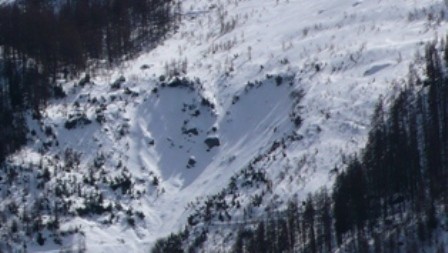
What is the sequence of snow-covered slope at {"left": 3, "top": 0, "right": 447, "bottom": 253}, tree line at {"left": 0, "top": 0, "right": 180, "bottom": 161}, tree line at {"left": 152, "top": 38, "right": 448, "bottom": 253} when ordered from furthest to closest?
tree line at {"left": 0, "top": 0, "right": 180, "bottom": 161}, snow-covered slope at {"left": 3, "top": 0, "right": 447, "bottom": 253}, tree line at {"left": 152, "top": 38, "right": 448, "bottom": 253}

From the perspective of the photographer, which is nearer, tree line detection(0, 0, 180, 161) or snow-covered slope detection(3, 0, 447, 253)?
snow-covered slope detection(3, 0, 447, 253)

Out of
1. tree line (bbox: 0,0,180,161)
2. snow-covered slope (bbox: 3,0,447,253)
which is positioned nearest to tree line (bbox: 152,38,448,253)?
snow-covered slope (bbox: 3,0,447,253)

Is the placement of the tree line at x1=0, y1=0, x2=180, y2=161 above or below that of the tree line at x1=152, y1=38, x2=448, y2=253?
above

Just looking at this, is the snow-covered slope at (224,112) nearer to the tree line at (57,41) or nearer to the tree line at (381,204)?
the tree line at (57,41)

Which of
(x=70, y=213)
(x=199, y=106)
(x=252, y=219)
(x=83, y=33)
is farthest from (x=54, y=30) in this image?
(x=252, y=219)

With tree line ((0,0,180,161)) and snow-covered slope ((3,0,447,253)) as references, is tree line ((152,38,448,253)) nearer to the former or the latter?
snow-covered slope ((3,0,447,253))

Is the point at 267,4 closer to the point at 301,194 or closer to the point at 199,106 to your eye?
the point at 199,106

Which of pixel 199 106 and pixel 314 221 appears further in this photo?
pixel 199 106
